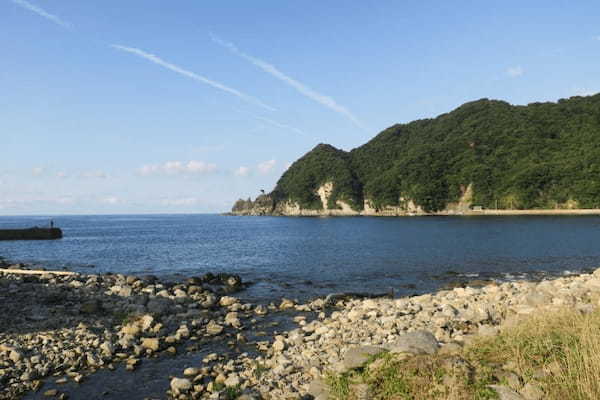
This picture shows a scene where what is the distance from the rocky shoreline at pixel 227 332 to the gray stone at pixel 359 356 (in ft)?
0.09

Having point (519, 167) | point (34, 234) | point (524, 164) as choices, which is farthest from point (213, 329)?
point (524, 164)

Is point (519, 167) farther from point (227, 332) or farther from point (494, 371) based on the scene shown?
point (494, 371)

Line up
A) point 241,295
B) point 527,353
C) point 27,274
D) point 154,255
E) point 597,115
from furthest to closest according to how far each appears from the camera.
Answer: point 597,115 → point 154,255 → point 27,274 → point 241,295 → point 527,353

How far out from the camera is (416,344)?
368 inches

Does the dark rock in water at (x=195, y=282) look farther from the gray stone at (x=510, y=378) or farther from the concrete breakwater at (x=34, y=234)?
the concrete breakwater at (x=34, y=234)

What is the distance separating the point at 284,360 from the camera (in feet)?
38.9

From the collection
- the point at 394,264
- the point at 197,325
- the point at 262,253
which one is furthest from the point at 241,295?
the point at 262,253

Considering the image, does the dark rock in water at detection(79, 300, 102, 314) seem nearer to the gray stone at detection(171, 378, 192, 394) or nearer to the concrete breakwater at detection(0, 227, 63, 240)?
the gray stone at detection(171, 378, 192, 394)

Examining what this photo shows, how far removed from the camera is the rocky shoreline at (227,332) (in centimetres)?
1047

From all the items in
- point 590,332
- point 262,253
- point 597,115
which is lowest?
point 262,253

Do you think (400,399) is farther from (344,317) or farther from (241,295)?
(241,295)

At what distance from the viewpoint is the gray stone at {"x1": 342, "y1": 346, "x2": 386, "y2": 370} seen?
9.16 meters

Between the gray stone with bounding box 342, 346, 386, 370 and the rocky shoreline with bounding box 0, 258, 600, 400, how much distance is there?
3cm

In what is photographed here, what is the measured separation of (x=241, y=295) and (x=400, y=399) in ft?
62.5
